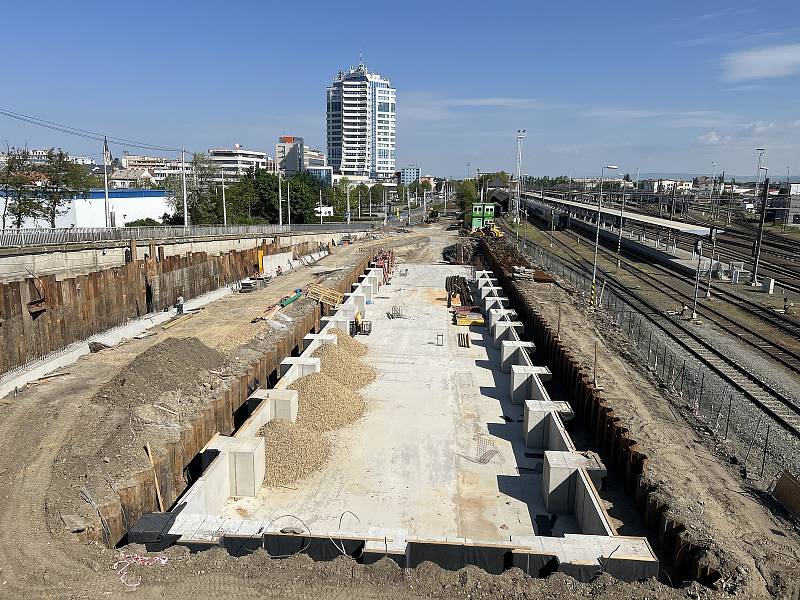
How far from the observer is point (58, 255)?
32000 mm

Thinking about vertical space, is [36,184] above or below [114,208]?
above

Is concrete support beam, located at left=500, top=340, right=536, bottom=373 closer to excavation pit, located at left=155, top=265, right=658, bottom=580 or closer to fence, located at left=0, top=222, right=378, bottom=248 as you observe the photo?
excavation pit, located at left=155, top=265, right=658, bottom=580

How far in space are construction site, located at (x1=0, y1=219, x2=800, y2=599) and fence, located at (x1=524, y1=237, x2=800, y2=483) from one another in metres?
0.63

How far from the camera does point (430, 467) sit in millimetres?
15680

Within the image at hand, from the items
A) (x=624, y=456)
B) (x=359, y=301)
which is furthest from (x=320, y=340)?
(x=624, y=456)

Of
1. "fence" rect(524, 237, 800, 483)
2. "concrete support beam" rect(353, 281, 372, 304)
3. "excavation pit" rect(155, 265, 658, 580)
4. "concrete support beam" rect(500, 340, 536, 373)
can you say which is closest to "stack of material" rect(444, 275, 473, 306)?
"concrete support beam" rect(353, 281, 372, 304)

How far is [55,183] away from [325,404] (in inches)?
1513

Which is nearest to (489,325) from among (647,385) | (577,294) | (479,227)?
(647,385)

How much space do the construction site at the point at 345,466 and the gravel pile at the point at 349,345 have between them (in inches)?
5.7

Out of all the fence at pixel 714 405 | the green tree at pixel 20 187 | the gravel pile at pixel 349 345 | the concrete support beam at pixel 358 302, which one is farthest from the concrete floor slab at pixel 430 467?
the green tree at pixel 20 187

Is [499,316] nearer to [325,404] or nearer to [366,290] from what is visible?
[366,290]

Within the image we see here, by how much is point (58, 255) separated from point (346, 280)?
17.2 meters

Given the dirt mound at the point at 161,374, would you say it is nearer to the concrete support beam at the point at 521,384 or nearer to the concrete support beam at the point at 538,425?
the concrete support beam at the point at 538,425

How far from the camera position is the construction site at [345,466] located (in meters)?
9.67
